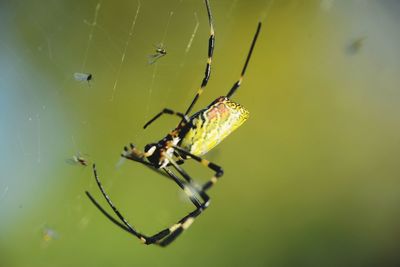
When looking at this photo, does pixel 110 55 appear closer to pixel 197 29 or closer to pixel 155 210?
pixel 197 29

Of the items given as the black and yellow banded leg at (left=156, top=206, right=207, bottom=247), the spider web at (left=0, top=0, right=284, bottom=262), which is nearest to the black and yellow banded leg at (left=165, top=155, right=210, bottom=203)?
the black and yellow banded leg at (left=156, top=206, right=207, bottom=247)

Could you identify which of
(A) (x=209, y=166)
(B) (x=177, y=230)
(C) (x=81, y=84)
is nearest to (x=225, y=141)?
(C) (x=81, y=84)

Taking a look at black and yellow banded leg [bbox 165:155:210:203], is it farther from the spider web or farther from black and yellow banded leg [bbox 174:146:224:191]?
the spider web

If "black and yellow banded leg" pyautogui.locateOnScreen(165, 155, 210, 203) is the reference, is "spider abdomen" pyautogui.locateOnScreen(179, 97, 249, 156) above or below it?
above

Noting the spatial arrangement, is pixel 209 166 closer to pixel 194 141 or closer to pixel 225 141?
pixel 194 141

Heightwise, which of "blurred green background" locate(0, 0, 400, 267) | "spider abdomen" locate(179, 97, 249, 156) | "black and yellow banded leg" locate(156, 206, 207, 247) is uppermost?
"blurred green background" locate(0, 0, 400, 267)

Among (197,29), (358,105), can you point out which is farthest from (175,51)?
(358,105)

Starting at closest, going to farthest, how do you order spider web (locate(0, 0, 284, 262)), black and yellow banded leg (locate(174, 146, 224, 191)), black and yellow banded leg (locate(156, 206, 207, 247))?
black and yellow banded leg (locate(174, 146, 224, 191)) → black and yellow banded leg (locate(156, 206, 207, 247)) → spider web (locate(0, 0, 284, 262))
